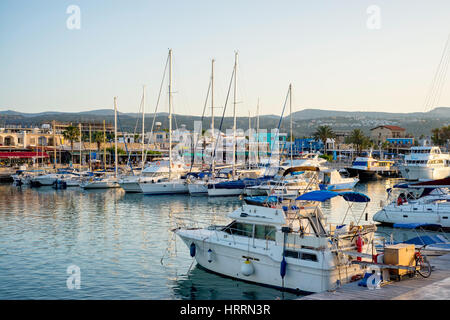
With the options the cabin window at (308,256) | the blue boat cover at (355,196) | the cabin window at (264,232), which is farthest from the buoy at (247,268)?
the blue boat cover at (355,196)

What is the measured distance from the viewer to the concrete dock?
14328 mm

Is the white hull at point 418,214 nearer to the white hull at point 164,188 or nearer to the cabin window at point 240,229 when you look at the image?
the cabin window at point 240,229

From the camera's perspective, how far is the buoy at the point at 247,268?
19.7 meters

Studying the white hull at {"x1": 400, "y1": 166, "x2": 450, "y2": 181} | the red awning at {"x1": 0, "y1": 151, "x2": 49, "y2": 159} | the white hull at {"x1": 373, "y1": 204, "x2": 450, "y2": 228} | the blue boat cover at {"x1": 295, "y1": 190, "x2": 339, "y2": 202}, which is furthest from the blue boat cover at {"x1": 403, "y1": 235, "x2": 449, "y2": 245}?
the red awning at {"x1": 0, "y1": 151, "x2": 49, "y2": 159}

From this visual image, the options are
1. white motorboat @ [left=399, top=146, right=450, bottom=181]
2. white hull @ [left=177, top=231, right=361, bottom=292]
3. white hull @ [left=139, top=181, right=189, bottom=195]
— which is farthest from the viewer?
white motorboat @ [left=399, top=146, right=450, bottom=181]

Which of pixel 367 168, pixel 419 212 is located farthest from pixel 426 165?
pixel 419 212

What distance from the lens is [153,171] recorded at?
62938 mm

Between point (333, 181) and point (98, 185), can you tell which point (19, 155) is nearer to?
point (98, 185)

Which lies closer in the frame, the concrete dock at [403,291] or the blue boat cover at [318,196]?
the concrete dock at [403,291]

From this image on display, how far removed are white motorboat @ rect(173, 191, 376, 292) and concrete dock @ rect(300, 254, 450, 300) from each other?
129 centimetres

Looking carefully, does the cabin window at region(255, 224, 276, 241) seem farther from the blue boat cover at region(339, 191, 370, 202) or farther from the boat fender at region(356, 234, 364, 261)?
the blue boat cover at region(339, 191, 370, 202)

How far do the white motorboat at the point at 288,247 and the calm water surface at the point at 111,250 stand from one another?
70cm
